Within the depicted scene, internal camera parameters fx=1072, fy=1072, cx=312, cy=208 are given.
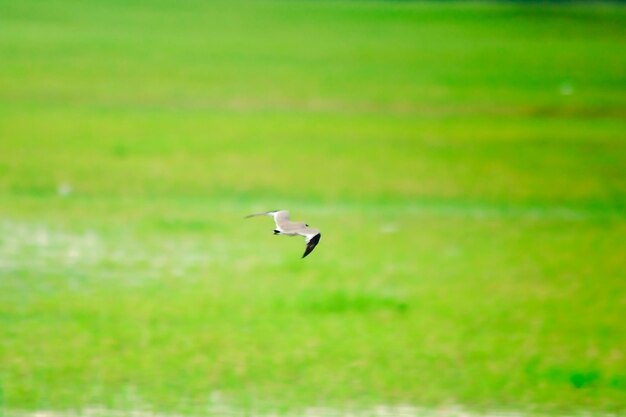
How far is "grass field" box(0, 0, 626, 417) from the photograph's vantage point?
780 centimetres

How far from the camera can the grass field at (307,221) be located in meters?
7.80

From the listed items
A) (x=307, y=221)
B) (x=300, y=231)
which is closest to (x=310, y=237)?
(x=300, y=231)

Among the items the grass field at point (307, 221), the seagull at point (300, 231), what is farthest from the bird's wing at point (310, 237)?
the grass field at point (307, 221)

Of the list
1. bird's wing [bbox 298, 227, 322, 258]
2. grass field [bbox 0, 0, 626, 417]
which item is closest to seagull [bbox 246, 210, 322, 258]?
bird's wing [bbox 298, 227, 322, 258]

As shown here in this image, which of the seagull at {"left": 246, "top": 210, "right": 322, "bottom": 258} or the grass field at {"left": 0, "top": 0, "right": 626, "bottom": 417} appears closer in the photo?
the seagull at {"left": 246, "top": 210, "right": 322, "bottom": 258}

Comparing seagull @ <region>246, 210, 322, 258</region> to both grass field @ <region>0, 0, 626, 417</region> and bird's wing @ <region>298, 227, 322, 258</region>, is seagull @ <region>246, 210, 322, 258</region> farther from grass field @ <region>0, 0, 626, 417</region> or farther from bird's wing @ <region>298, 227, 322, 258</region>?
grass field @ <region>0, 0, 626, 417</region>

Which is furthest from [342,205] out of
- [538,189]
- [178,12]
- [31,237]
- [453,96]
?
[178,12]

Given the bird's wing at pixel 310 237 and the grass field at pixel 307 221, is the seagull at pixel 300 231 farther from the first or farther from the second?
the grass field at pixel 307 221

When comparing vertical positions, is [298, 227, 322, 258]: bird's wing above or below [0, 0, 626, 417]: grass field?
above

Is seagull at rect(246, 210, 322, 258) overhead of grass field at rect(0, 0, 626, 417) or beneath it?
overhead

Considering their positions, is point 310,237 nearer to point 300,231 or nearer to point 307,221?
point 300,231

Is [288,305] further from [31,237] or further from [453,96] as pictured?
[453,96]

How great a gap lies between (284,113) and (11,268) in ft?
38.9

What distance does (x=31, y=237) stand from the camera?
12.2 metres
